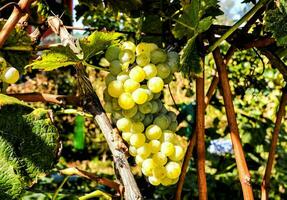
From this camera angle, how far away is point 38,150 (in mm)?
667

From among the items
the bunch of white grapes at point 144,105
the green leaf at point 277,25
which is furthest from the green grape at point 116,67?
the green leaf at point 277,25

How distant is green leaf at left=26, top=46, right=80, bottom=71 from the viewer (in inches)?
26.4

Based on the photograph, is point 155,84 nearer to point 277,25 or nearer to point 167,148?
point 167,148

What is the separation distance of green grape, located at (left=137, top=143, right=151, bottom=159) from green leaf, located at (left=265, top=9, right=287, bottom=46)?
23cm

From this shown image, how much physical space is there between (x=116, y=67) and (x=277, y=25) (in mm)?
239

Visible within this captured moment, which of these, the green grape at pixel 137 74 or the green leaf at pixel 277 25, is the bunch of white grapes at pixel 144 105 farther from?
the green leaf at pixel 277 25

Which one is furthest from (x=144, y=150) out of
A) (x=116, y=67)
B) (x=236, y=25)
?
(x=236, y=25)

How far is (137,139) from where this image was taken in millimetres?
701

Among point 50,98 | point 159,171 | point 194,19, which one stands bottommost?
point 159,171

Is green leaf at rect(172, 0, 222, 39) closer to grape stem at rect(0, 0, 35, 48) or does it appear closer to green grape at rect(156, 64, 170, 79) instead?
green grape at rect(156, 64, 170, 79)

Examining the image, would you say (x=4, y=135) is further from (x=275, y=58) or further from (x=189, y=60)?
(x=275, y=58)

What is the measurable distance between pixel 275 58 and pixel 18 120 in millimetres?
430

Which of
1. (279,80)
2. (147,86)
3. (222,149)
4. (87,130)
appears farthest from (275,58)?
(87,130)

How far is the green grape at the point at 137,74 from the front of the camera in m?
0.69
